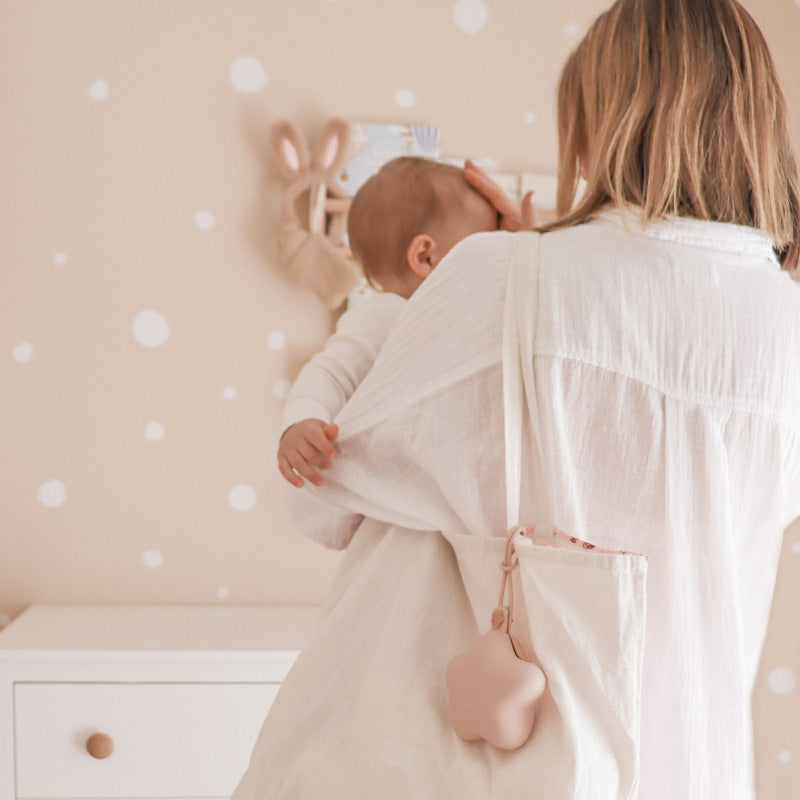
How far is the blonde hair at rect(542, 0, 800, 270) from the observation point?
25.7 inches

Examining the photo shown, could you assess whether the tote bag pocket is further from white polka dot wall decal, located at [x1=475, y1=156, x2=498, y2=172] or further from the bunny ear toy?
white polka dot wall decal, located at [x1=475, y1=156, x2=498, y2=172]

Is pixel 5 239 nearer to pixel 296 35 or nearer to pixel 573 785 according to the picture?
pixel 296 35

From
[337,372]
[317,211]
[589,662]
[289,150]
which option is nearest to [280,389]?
[317,211]

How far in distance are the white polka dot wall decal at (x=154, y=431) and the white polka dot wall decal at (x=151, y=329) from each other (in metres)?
0.15

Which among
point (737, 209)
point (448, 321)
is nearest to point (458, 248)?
point (448, 321)

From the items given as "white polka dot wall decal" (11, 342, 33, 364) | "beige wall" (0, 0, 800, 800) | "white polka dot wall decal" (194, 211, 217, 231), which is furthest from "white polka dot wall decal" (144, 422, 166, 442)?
"white polka dot wall decal" (194, 211, 217, 231)

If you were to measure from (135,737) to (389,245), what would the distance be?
94 centimetres

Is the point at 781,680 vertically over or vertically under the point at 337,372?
under

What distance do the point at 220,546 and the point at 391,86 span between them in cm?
97

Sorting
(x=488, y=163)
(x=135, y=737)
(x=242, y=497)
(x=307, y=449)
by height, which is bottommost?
(x=135, y=737)

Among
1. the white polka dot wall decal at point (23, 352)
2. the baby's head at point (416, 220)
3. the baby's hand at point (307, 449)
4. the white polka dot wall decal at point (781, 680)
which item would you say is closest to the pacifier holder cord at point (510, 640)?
the baby's hand at point (307, 449)

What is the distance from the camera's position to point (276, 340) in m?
1.81

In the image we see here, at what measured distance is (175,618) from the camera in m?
1.70

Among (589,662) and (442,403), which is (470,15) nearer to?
(442,403)
